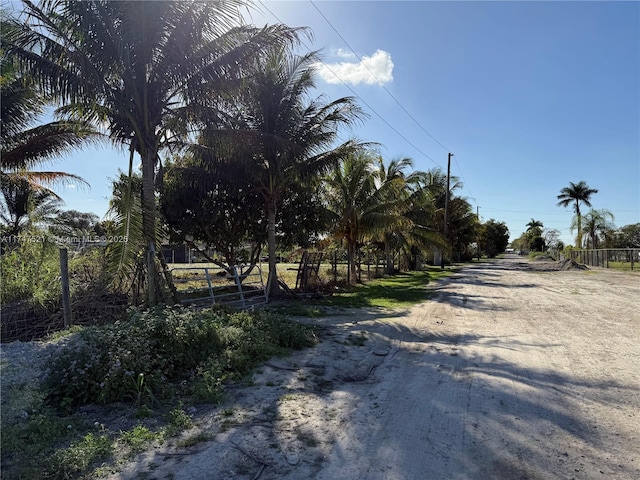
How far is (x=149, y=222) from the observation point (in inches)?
360

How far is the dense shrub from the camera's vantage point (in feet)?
14.7

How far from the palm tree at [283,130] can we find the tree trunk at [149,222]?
12.2 feet

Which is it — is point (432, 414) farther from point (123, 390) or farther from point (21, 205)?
point (21, 205)

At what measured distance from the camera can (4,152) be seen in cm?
1101

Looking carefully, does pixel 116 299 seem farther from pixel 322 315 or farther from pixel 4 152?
pixel 4 152

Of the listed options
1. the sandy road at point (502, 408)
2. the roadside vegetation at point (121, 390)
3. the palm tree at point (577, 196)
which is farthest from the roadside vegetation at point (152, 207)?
the palm tree at point (577, 196)

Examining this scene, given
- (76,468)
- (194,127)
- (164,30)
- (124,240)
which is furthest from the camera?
(194,127)

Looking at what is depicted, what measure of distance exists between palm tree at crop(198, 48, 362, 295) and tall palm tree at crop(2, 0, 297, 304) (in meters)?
3.29

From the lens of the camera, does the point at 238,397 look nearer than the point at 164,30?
Yes

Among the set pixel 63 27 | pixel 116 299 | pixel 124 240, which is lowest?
pixel 116 299

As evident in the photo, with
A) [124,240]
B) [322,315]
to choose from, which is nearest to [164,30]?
[124,240]

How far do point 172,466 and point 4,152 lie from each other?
37.4 feet

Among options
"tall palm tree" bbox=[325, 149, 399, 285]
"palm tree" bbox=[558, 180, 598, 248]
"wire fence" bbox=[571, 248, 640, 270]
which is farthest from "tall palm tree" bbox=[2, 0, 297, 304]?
"palm tree" bbox=[558, 180, 598, 248]

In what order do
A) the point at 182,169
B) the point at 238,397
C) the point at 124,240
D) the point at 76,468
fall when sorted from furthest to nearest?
the point at 182,169 → the point at 124,240 → the point at 238,397 → the point at 76,468
